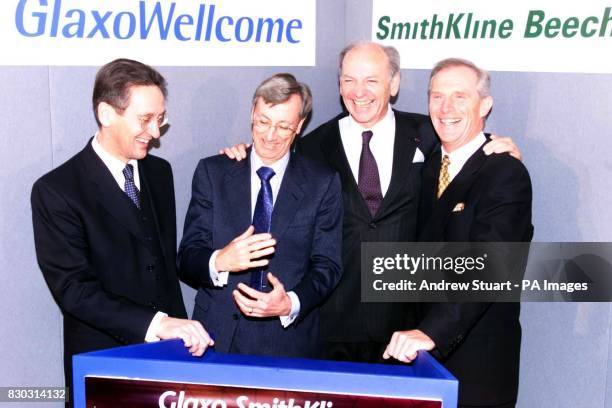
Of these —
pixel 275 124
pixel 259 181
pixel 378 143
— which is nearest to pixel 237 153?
pixel 259 181

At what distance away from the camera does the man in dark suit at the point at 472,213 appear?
8.81 feet

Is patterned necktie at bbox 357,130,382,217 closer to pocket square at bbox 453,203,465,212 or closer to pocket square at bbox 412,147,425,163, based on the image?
pocket square at bbox 412,147,425,163

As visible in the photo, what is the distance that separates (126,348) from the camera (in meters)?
2.17

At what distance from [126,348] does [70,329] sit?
0.87 meters

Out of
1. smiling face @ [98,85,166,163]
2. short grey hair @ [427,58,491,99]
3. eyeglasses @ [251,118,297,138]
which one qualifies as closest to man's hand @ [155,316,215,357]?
smiling face @ [98,85,166,163]

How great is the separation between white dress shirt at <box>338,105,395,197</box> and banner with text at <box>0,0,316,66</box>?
0.83 m

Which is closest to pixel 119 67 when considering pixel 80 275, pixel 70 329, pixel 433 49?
pixel 80 275

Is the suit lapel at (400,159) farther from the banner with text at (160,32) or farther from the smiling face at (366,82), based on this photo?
the banner with text at (160,32)

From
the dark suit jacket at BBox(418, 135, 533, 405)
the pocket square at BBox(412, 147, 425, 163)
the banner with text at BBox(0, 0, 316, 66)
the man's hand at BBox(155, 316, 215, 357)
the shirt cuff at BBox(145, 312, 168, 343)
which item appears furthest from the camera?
the pocket square at BBox(412, 147, 425, 163)

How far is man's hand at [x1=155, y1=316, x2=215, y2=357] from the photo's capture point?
2.34 meters

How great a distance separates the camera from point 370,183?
10.6 feet

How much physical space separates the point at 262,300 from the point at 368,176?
2.97 ft

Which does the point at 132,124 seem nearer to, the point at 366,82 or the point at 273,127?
the point at 273,127

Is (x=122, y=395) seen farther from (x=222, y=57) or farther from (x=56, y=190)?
(x=222, y=57)
